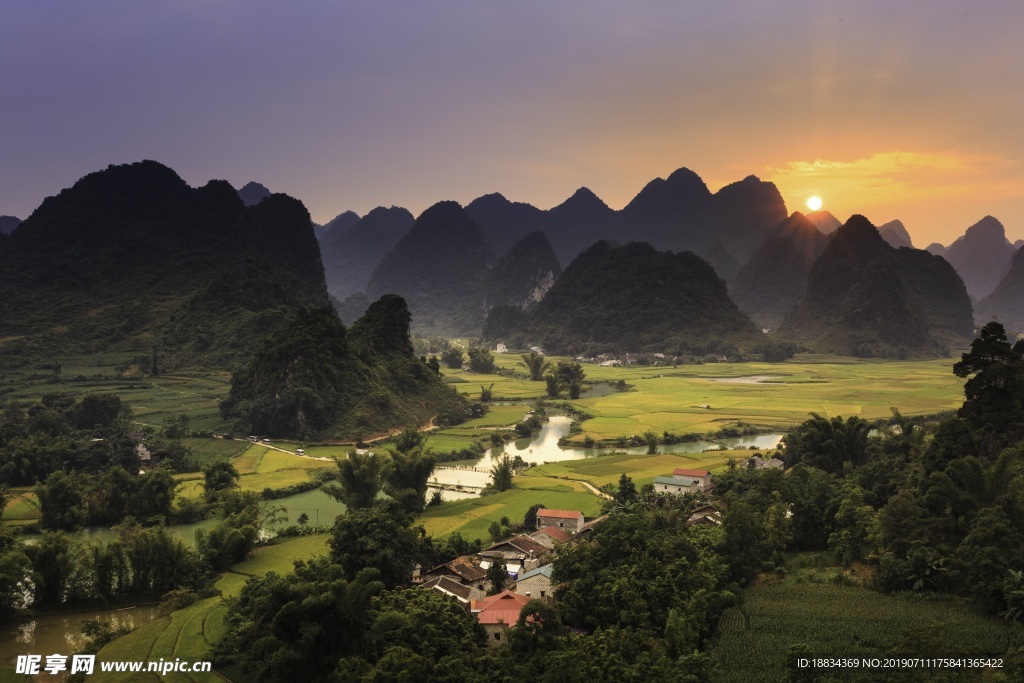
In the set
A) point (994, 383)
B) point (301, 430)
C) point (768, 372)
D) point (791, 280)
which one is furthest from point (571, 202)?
point (994, 383)

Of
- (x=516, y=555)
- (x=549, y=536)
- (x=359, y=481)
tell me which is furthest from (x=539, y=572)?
(x=359, y=481)

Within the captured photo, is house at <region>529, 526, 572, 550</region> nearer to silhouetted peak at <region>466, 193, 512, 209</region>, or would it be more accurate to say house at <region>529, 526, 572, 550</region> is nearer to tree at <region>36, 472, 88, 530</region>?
tree at <region>36, 472, 88, 530</region>

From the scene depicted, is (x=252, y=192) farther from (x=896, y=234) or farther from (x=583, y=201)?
(x=896, y=234)

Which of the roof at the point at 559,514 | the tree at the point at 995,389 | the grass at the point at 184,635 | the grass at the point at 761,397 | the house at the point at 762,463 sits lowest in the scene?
the grass at the point at 184,635

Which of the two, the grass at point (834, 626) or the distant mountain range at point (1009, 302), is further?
the distant mountain range at point (1009, 302)

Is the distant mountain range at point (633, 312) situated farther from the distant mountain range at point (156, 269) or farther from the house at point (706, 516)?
the house at point (706, 516)

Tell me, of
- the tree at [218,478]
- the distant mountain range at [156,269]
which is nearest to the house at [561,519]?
the tree at [218,478]

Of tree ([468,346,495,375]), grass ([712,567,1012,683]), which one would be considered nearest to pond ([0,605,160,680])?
grass ([712,567,1012,683])
